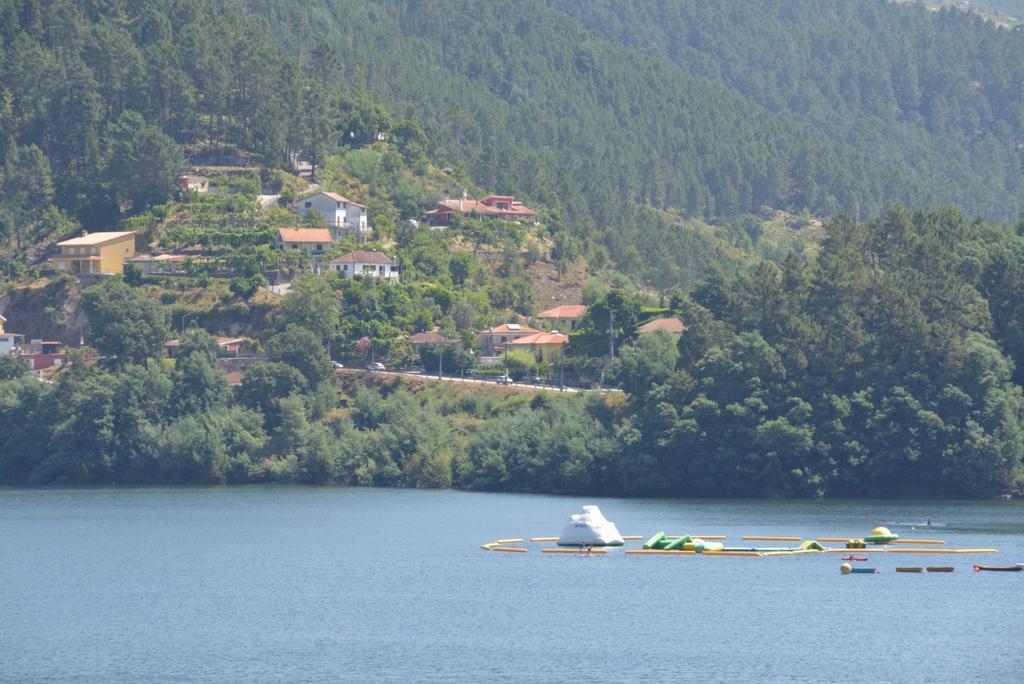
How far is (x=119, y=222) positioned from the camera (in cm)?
15688

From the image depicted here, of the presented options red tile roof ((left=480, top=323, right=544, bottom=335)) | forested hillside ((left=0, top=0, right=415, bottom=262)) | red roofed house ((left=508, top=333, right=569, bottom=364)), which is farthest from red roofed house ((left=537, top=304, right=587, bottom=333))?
forested hillside ((left=0, top=0, right=415, bottom=262))

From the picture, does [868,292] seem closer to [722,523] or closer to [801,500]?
[801,500]

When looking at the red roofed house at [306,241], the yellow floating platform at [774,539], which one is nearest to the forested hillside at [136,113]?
the red roofed house at [306,241]

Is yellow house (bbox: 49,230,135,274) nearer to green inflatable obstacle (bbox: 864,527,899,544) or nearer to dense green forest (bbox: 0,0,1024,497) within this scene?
dense green forest (bbox: 0,0,1024,497)

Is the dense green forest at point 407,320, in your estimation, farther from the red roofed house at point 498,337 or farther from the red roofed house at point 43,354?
the red roofed house at point 43,354

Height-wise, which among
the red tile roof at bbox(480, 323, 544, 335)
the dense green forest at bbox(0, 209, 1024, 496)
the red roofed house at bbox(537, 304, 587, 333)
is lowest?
the dense green forest at bbox(0, 209, 1024, 496)

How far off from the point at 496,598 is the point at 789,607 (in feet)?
34.3

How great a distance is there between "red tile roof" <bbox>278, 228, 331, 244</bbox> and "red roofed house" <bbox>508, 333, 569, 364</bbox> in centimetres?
1869

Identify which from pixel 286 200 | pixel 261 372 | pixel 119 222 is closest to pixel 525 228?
pixel 286 200

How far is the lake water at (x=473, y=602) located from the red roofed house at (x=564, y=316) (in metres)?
50.8

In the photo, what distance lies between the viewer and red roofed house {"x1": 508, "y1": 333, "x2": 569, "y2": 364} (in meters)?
140

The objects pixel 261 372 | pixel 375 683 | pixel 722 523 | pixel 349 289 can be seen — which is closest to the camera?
pixel 375 683

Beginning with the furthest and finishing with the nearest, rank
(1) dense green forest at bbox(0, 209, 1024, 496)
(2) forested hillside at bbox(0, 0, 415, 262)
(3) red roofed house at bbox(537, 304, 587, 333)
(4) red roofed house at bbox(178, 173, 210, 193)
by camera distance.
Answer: (4) red roofed house at bbox(178, 173, 210, 193)
(2) forested hillside at bbox(0, 0, 415, 262)
(3) red roofed house at bbox(537, 304, 587, 333)
(1) dense green forest at bbox(0, 209, 1024, 496)

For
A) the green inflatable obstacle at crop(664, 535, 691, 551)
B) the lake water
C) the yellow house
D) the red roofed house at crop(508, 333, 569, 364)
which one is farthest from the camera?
the yellow house
